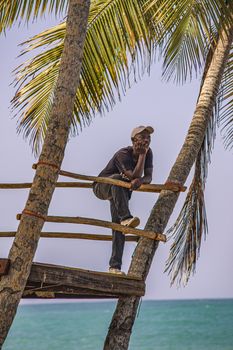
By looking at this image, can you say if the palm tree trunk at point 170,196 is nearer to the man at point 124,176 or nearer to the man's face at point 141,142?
the man at point 124,176

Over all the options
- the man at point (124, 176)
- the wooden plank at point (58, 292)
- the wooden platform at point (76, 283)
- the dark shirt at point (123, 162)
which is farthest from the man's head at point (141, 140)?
the wooden plank at point (58, 292)

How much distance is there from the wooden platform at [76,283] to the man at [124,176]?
0.24 metres

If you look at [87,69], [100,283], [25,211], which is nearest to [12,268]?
[25,211]

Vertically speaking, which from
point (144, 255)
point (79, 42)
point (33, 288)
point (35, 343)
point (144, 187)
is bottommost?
point (35, 343)

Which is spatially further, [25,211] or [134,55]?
[134,55]

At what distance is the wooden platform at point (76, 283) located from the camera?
27.4ft

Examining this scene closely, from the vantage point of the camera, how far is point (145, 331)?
69062 mm

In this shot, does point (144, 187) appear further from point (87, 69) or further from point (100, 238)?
point (87, 69)

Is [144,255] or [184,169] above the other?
[184,169]

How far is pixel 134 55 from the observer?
11.6m

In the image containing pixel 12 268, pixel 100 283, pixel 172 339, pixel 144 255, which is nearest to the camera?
pixel 12 268

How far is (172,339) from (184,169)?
52077mm

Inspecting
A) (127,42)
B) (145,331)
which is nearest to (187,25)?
(127,42)

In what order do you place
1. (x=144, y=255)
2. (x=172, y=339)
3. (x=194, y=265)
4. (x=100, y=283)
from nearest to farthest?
(x=100, y=283) → (x=144, y=255) → (x=194, y=265) → (x=172, y=339)
